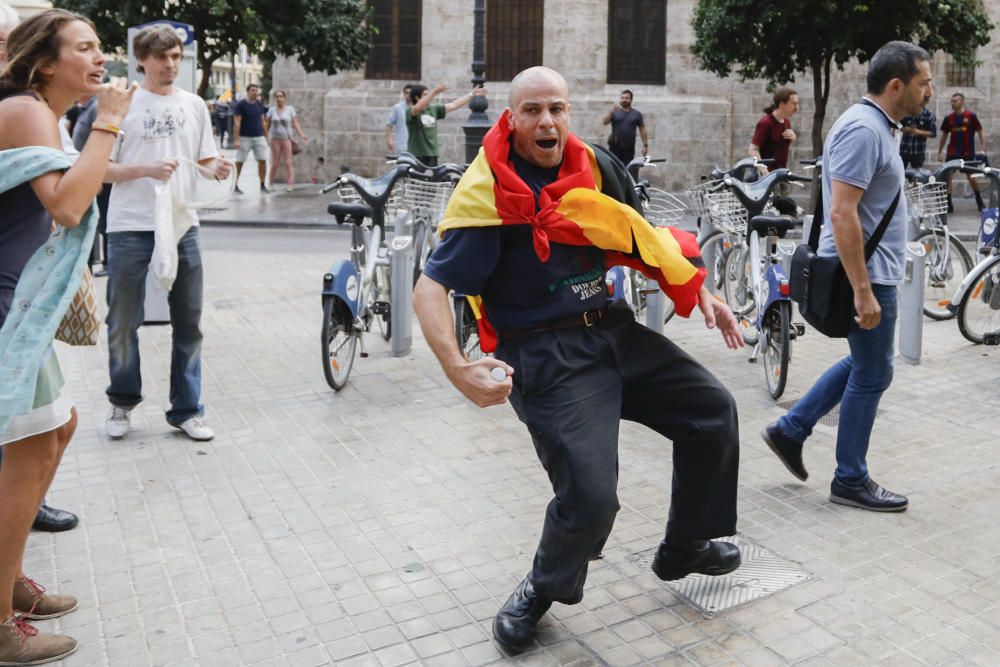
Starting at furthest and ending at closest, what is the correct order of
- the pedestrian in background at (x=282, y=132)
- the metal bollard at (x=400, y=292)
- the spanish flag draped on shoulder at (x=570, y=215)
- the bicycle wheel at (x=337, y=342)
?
the pedestrian in background at (x=282, y=132)
the metal bollard at (x=400, y=292)
the bicycle wheel at (x=337, y=342)
the spanish flag draped on shoulder at (x=570, y=215)

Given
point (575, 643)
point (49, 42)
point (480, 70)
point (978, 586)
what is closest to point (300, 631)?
point (575, 643)

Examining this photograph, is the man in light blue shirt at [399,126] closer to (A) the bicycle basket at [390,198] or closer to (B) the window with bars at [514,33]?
(B) the window with bars at [514,33]

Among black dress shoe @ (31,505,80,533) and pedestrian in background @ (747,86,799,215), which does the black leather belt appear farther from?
pedestrian in background @ (747,86,799,215)

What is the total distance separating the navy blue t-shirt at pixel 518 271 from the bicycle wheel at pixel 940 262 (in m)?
6.30

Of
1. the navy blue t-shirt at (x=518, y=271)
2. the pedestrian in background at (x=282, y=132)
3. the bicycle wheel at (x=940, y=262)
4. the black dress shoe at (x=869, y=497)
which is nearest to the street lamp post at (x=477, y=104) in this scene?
the pedestrian in background at (x=282, y=132)

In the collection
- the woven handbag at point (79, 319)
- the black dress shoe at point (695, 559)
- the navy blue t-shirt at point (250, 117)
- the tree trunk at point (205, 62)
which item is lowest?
the black dress shoe at point (695, 559)

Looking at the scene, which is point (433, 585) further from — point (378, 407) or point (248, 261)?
point (248, 261)

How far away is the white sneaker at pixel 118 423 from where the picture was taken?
5961mm

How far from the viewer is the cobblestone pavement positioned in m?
3.77

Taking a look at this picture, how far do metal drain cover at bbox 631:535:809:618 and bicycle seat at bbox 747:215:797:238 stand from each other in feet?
10.5

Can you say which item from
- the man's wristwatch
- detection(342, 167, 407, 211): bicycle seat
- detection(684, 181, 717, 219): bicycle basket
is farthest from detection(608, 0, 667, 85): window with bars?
the man's wristwatch

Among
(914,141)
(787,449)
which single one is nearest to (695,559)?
(787,449)

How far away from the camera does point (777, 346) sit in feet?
22.3

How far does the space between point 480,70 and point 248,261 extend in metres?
5.74
